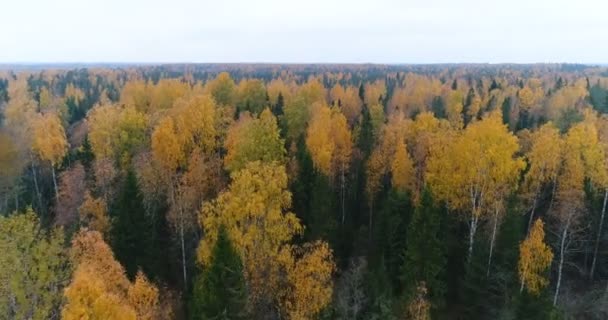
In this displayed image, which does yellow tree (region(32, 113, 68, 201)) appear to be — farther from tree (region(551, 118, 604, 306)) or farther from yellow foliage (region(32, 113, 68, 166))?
tree (region(551, 118, 604, 306))

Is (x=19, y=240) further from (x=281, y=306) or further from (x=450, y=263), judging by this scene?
(x=450, y=263)

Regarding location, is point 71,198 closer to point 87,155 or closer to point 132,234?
point 87,155

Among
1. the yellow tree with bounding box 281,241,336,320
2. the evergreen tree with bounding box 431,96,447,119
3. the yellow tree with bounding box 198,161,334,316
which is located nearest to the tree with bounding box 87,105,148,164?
the yellow tree with bounding box 198,161,334,316

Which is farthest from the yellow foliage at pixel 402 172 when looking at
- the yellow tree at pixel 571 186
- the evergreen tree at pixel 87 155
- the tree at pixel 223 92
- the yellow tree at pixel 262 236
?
the tree at pixel 223 92

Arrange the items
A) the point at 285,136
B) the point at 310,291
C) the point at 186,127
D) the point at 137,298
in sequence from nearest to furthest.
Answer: the point at 137,298 < the point at 310,291 < the point at 186,127 < the point at 285,136

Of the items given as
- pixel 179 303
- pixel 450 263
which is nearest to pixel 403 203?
pixel 450 263

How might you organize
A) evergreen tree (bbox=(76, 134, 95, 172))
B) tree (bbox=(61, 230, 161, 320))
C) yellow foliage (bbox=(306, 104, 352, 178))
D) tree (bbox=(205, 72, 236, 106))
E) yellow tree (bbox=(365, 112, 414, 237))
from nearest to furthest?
tree (bbox=(61, 230, 161, 320)) → yellow tree (bbox=(365, 112, 414, 237)) → yellow foliage (bbox=(306, 104, 352, 178)) → evergreen tree (bbox=(76, 134, 95, 172)) → tree (bbox=(205, 72, 236, 106))
